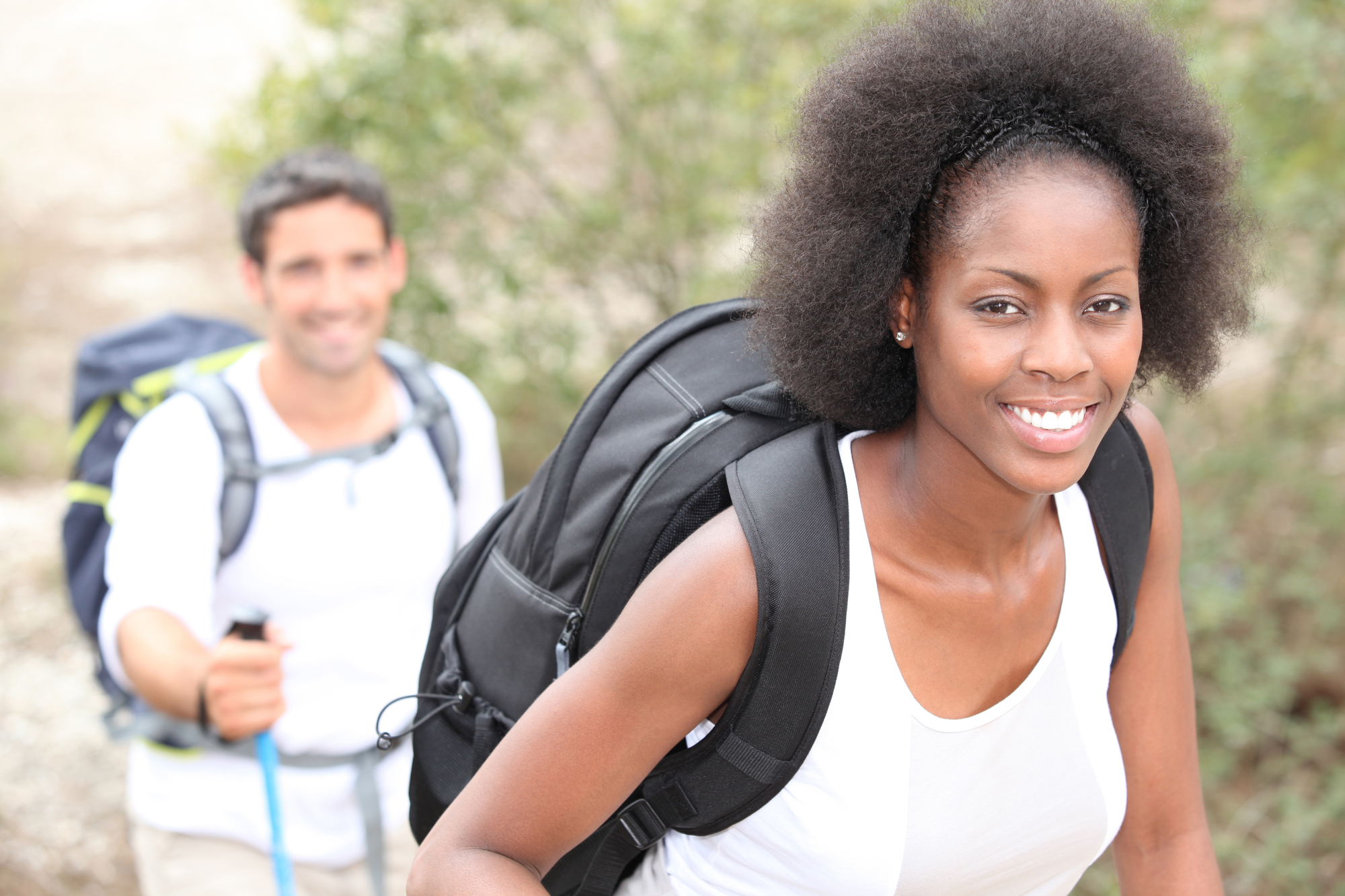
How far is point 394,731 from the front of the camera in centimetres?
261

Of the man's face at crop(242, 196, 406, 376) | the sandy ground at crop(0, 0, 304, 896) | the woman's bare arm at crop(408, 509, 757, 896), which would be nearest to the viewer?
the woman's bare arm at crop(408, 509, 757, 896)

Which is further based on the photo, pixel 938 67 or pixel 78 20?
pixel 78 20

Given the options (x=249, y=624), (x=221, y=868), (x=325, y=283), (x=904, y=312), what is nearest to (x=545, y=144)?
(x=325, y=283)

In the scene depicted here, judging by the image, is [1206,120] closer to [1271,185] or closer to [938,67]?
[938,67]

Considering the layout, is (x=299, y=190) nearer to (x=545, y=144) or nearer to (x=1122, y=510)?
(x=1122, y=510)

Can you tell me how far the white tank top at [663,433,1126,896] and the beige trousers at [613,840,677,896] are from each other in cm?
2

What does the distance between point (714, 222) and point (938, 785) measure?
3861 millimetres

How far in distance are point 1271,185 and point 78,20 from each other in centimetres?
1351

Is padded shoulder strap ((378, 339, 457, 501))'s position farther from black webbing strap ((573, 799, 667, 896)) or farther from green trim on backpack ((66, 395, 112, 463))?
black webbing strap ((573, 799, 667, 896))

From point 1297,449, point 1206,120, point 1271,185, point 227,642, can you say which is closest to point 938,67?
point 1206,120

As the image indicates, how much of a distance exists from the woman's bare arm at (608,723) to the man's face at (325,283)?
5.21ft

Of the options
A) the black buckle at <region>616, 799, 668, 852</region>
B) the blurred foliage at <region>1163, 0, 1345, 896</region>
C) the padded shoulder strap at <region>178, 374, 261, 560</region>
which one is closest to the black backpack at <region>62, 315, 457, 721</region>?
the padded shoulder strap at <region>178, 374, 261, 560</region>

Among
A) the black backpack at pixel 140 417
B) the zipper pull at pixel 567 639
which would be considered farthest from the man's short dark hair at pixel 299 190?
the zipper pull at pixel 567 639

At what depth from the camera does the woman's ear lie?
5.03 feet
